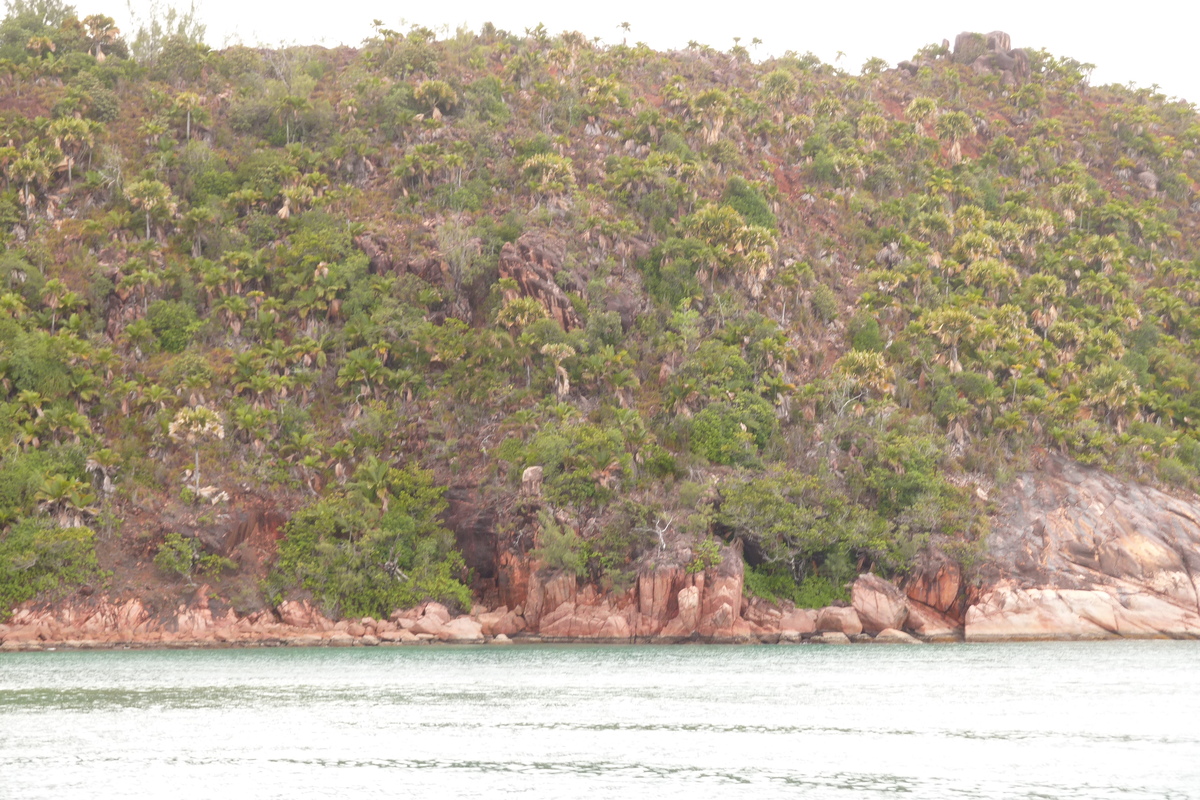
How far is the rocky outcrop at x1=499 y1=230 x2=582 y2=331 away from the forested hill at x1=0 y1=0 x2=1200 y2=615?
286 mm

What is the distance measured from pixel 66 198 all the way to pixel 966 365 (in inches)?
2455

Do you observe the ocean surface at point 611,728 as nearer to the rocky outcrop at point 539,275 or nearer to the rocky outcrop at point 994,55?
the rocky outcrop at point 539,275

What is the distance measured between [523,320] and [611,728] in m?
46.0

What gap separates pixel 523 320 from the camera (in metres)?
73.2

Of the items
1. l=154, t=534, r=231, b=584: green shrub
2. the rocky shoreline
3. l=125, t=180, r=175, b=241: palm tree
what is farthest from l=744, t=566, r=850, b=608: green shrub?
l=125, t=180, r=175, b=241: palm tree

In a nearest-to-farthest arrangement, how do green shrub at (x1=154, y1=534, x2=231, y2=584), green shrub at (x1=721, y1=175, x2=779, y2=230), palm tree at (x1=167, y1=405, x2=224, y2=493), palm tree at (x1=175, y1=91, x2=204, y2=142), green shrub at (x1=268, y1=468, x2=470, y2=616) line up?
green shrub at (x1=154, y1=534, x2=231, y2=584), green shrub at (x1=268, y1=468, x2=470, y2=616), palm tree at (x1=167, y1=405, x2=224, y2=493), green shrub at (x1=721, y1=175, x2=779, y2=230), palm tree at (x1=175, y1=91, x2=204, y2=142)

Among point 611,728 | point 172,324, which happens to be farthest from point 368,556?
point 611,728

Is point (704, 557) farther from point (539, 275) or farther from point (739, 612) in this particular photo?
point (539, 275)

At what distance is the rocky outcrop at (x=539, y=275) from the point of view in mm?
76562

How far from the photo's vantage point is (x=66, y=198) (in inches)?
3263

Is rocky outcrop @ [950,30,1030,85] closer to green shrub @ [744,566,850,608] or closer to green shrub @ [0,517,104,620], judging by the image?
green shrub @ [744,566,850,608]

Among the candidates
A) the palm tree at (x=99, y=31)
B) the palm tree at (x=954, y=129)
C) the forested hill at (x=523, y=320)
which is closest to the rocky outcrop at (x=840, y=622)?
the forested hill at (x=523, y=320)

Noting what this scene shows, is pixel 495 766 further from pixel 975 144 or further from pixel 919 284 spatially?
pixel 975 144

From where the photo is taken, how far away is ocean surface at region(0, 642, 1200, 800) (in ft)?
72.6
